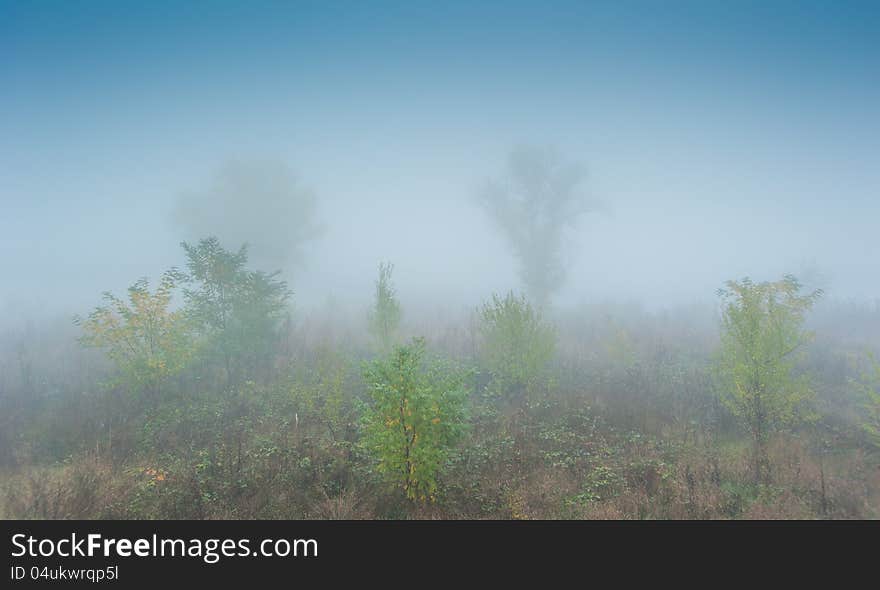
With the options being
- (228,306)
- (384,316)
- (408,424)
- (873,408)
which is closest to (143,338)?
(228,306)

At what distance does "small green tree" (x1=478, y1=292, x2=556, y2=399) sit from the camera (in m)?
13.9

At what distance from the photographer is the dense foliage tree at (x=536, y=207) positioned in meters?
35.5

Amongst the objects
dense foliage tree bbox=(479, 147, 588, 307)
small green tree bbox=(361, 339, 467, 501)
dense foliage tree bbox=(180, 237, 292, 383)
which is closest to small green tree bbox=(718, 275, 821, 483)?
small green tree bbox=(361, 339, 467, 501)

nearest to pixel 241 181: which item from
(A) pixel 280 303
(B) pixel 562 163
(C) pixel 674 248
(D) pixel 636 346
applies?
(A) pixel 280 303

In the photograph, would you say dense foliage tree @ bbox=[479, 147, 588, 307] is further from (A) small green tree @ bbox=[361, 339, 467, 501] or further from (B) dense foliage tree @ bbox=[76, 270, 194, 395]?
(A) small green tree @ bbox=[361, 339, 467, 501]

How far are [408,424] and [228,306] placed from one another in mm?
12615

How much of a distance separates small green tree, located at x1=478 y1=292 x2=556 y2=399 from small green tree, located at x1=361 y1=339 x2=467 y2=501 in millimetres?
7386

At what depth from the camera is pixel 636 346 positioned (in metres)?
20.6

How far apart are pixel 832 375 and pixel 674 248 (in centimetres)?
11712

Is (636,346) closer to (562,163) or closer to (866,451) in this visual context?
(866,451)

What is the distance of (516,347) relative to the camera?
557 inches

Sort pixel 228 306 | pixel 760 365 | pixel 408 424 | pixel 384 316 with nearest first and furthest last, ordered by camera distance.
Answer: pixel 408 424 < pixel 760 365 < pixel 228 306 < pixel 384 316

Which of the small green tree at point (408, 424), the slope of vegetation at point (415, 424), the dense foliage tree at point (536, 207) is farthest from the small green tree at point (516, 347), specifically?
the dense foliage tree at point (536, 207)

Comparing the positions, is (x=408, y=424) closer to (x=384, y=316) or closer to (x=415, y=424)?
(x=415, y=424)
